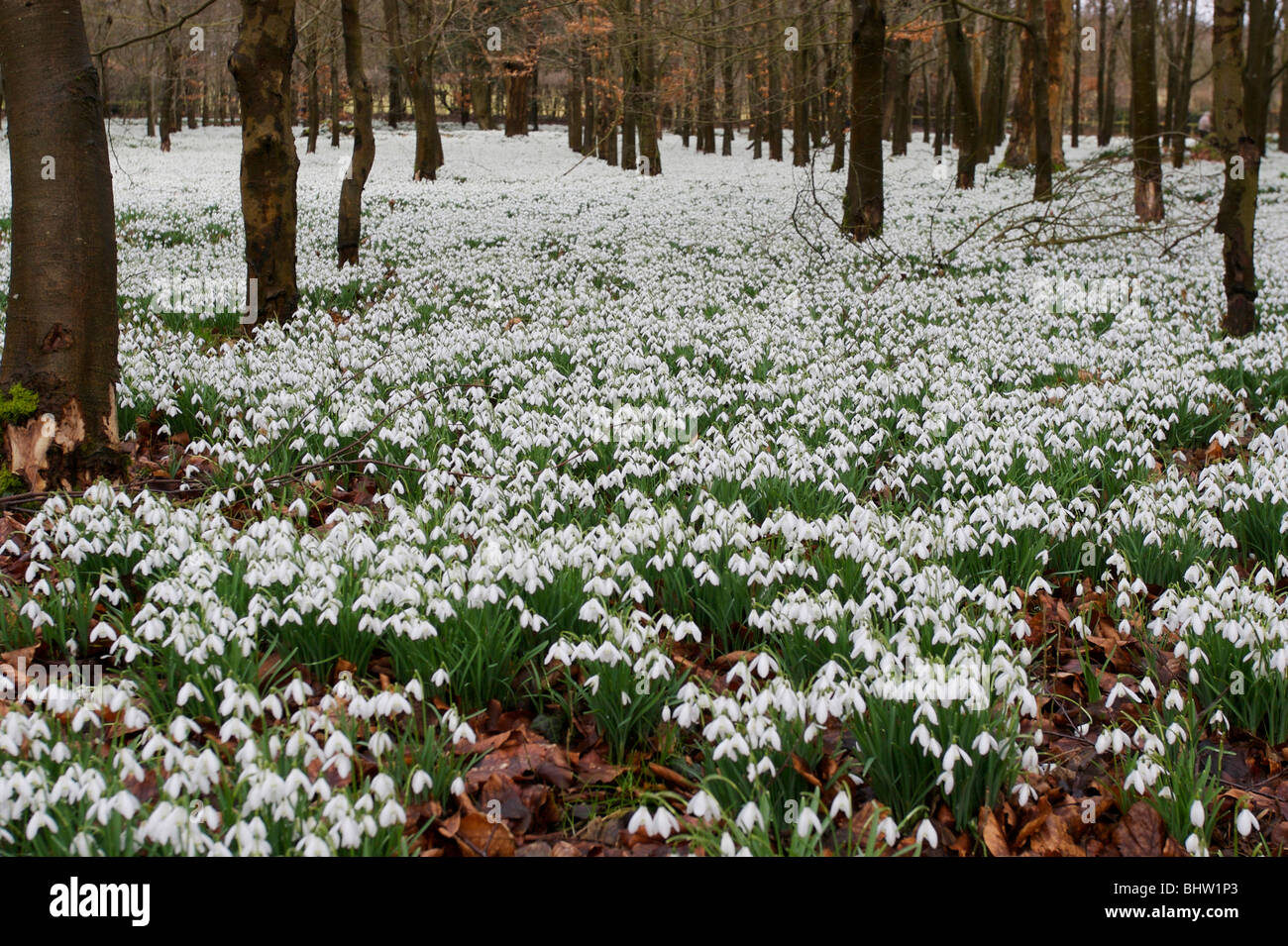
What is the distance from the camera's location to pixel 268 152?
348 inches

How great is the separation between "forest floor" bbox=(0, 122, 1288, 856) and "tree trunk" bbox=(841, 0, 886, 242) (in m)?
6.05

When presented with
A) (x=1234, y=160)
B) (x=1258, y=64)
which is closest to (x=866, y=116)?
(x=1234, y=160)

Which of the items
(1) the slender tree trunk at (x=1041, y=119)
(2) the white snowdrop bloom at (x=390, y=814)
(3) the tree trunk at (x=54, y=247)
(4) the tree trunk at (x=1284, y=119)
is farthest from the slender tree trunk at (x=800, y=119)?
(2) the white snowdrop bloom at (x=390, y=814)

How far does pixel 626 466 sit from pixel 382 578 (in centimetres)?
175

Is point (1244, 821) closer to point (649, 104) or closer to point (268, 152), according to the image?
point (268, 152)

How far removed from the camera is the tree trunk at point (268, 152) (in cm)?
871

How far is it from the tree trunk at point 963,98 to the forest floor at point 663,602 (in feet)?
48.1

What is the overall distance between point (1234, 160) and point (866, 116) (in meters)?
6.37

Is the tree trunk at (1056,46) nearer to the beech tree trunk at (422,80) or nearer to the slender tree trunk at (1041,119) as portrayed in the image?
the slender tree trunk at (1041,119)

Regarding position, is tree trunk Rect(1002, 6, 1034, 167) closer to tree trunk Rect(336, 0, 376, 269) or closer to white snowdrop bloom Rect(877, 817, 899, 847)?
tree trunk Rect(336, 0, 376, 269)

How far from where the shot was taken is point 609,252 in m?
13.8

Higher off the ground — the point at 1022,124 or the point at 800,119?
the point at 800,119
